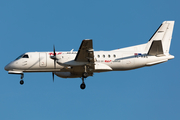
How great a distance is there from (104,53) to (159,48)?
4851 mm

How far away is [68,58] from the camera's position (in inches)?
942

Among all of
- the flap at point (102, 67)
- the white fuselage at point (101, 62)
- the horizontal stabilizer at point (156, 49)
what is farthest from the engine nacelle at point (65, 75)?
the horizontal stabilizer at point (156, 49)

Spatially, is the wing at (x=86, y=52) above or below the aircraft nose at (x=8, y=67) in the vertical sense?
above

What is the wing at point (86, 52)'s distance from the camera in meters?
22.6

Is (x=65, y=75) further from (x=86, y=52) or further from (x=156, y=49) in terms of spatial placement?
(x=156, y=49)

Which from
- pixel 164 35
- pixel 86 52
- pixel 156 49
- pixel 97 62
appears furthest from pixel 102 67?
pixel 164 35

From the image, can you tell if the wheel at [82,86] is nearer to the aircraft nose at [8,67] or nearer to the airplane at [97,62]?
the airplane at [97,62]

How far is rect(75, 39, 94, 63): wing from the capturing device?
22.6m

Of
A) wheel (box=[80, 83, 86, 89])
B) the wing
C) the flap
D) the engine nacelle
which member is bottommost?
wheel (box=[80, 83, 86, 89])

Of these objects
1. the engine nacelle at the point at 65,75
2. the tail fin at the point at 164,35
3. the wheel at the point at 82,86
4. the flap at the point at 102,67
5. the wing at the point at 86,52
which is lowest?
the wheel at the point at 82,86

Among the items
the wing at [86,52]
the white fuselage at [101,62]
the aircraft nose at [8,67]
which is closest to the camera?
the wing at [86,52]

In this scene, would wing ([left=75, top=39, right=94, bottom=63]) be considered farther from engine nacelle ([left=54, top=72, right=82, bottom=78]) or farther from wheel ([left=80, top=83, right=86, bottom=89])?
engine nacelle ([left=54, top=72, right=82, bottom=78])

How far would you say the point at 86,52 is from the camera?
2353 cm

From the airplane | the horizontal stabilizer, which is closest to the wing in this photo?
the airplane
